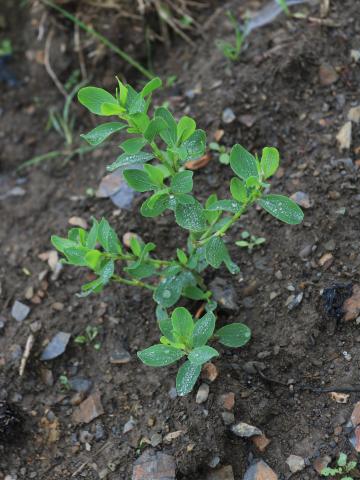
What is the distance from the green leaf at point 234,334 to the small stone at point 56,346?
591mm

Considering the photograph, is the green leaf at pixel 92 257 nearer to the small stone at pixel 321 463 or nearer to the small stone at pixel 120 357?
the small stone at pixel 120 357

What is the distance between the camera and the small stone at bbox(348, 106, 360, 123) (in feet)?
7.99

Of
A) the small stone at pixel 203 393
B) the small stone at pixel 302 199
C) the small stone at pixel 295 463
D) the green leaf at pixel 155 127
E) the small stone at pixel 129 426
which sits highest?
the green leaf at pixel 155 127

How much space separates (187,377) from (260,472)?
0.36 metres

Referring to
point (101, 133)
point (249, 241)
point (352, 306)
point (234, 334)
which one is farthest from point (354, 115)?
point (101, 133)

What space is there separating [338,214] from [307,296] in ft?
1.09

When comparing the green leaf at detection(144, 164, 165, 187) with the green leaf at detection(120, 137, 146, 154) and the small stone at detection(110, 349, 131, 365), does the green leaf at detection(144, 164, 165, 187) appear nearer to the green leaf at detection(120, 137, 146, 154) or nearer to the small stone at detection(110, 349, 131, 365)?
the green leaf at detection(120, 137, 146, 154)

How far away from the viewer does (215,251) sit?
184 cm

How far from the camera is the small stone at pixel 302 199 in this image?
2.26 m

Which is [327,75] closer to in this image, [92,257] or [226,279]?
[226,279]

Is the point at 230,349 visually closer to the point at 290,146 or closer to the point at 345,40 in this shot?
the point at 290,146

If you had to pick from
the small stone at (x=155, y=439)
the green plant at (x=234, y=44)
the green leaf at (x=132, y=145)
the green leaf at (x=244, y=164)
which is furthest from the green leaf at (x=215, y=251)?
the green plant at (x=234, y=44)

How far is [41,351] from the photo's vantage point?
2.24 meters

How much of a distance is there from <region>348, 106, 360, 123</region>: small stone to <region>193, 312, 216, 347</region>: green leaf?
1.11 metres
